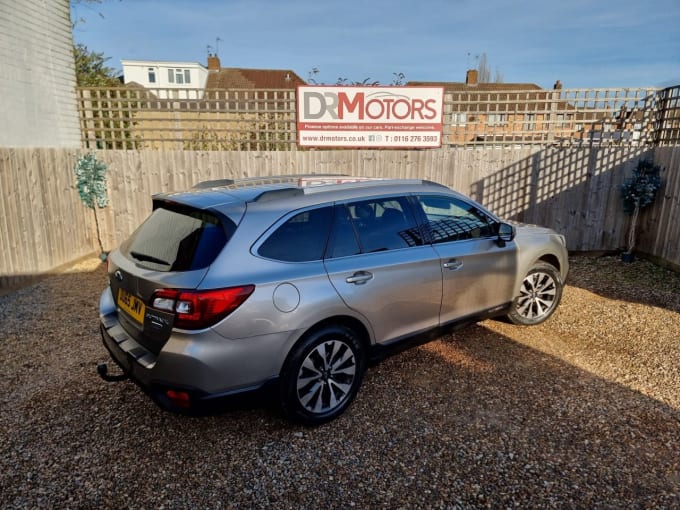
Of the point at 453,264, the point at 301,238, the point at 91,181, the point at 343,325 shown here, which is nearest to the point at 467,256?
the point at 453,264

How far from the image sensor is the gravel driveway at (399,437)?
246 centimetres

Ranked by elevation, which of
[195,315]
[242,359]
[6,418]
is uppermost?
[195,315]

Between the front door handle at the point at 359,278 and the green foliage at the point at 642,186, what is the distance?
6.26m

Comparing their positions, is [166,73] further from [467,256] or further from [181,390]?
[181,390]

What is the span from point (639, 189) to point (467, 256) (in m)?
5.19

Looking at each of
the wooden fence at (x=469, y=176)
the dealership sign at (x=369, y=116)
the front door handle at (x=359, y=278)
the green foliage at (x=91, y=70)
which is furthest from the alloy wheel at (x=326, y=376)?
the green foliage at (x=91, y=70)

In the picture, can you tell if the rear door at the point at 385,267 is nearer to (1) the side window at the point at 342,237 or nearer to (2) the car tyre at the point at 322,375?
(1) the side window at the point at 342,237

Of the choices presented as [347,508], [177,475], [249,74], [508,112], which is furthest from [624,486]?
[249,74]

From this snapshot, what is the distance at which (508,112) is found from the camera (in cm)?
798

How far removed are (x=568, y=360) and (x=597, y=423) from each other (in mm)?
980

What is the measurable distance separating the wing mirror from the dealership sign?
4406 millimetres

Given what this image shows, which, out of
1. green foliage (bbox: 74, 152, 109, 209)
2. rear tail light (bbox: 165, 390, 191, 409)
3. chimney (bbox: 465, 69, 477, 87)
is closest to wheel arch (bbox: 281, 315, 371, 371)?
rear tail light (bbox: 165, 390, 191, 409)

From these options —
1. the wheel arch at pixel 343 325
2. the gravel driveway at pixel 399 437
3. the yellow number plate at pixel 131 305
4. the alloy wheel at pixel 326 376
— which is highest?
the yellow number plate at pixel 131 305

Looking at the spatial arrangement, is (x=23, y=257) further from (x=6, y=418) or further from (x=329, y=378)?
(x=329, y=378)
